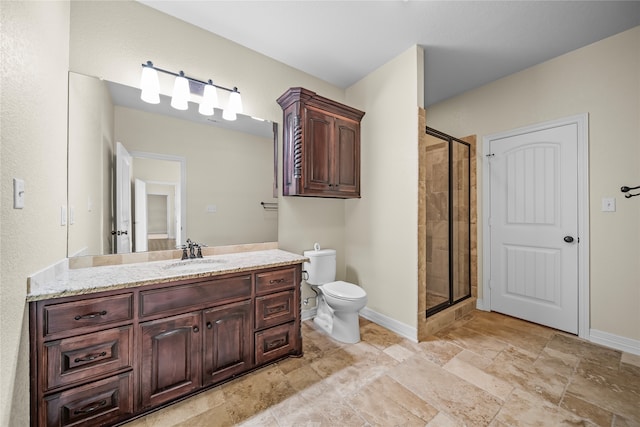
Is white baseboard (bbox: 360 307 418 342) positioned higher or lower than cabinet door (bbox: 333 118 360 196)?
lower

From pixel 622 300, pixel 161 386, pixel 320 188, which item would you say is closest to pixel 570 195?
pixel 622 300

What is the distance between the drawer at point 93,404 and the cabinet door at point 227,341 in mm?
397

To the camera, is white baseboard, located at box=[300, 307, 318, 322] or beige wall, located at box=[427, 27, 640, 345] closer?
beige wall, located at box=[427, 27, 640, 345]

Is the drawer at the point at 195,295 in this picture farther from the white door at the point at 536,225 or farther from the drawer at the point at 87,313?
the white door at the point at 536,225

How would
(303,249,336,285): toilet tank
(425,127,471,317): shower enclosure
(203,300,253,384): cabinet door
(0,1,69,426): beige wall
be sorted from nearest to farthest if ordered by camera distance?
1. (0,1,69,426): beige wall
2. (203,300,253,384): cabinet door
3. (303,249,336,285): toilet tank
4. (425,127,471,317): shower enclosure

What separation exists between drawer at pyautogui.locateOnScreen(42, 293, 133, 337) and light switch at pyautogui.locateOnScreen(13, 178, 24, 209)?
1.59ft

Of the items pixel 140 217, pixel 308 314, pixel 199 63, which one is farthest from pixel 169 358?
pixel 199 63

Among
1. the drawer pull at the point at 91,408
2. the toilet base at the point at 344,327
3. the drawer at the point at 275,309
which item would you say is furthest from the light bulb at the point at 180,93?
the toilet base at the point at 344,327

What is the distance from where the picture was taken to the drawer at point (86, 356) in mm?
1155

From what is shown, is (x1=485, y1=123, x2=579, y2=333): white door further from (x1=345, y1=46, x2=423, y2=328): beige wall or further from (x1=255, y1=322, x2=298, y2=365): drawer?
(x1=255, y1=322, x2=298, y2=365): drawer

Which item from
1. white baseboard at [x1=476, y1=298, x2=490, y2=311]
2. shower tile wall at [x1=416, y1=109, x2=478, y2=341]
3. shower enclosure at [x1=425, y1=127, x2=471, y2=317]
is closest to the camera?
shower tile wall at [x1=416, y1=109, x2=478, y2=341]

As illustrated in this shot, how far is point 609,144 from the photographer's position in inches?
83.9

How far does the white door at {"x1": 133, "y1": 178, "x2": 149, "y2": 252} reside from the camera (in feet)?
5.95

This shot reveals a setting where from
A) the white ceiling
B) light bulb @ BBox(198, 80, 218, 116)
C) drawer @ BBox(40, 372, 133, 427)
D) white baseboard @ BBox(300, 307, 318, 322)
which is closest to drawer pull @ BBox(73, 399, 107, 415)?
drawer @ BBox(40, 372, 133, 427)
